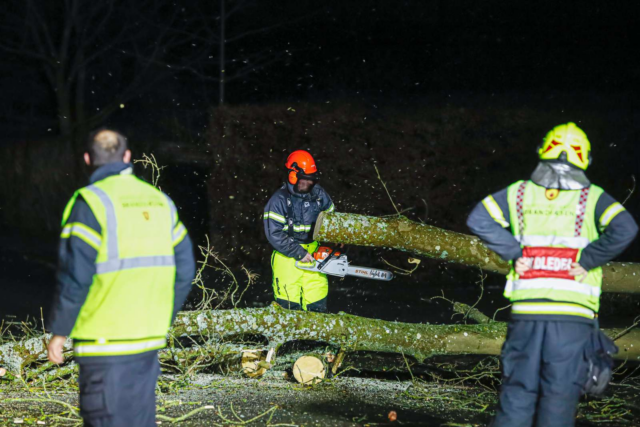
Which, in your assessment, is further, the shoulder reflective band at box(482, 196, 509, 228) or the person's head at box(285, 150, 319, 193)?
the person's head at box(285, 150, 319, 193)

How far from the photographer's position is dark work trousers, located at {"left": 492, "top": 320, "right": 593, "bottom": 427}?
125 inches

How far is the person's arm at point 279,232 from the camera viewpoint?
17.4ft

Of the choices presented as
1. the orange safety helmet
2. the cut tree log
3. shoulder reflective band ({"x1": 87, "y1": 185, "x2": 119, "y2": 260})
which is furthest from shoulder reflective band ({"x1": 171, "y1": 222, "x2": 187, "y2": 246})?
the orange safety helmet

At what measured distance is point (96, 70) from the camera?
65.8 feet

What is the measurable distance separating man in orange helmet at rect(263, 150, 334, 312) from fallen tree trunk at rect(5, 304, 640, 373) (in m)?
0.52

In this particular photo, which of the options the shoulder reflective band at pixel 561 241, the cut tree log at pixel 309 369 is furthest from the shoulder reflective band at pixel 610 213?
the cut tree log at pixel 309 369

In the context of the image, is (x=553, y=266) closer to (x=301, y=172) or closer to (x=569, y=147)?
(x=569, y=147)

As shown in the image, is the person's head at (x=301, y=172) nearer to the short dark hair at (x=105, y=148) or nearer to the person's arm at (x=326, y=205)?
the person's arm at (x=326, y=205)

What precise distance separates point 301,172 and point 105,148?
2646 millimetres

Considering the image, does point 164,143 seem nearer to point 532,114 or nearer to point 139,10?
point 139,10

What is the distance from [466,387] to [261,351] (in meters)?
1.60

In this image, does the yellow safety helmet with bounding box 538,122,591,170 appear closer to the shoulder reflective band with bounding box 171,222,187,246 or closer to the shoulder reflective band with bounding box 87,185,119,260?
the shoulder reflective band with bounding box 171,222,187,246

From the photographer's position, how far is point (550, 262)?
321cm

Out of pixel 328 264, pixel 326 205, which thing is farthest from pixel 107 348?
pixel 326 205
